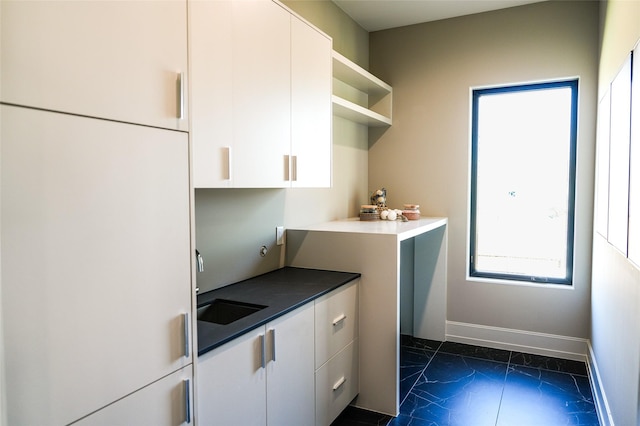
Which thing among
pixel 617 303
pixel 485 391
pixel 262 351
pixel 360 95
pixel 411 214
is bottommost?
pixel 485 391

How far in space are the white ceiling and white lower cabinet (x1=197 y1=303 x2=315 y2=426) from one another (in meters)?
2.56

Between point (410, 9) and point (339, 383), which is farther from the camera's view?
point (410, 9)

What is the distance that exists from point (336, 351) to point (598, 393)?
168 cm

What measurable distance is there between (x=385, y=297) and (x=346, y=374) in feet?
1.64

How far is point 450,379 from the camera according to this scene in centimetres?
305

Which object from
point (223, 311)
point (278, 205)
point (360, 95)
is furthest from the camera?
point (360, 95)

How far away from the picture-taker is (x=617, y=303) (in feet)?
6.97

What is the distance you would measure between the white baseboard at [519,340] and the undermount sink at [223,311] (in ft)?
7.96

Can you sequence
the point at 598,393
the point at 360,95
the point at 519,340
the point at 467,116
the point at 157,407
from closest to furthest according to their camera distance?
the point at 157,407, the point at 598,393, the point at 519,340, the point at 467,116, the point at 360,95

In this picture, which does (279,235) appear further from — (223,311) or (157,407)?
(157,407)

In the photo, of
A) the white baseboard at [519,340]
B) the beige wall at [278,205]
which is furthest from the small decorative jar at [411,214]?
the white baseboard at [519,340]

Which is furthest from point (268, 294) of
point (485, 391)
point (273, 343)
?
point (485, 391)

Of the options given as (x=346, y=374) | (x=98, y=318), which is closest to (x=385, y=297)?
(x=346, y=374)

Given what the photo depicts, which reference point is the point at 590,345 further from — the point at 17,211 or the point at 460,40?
the point at 17,211
